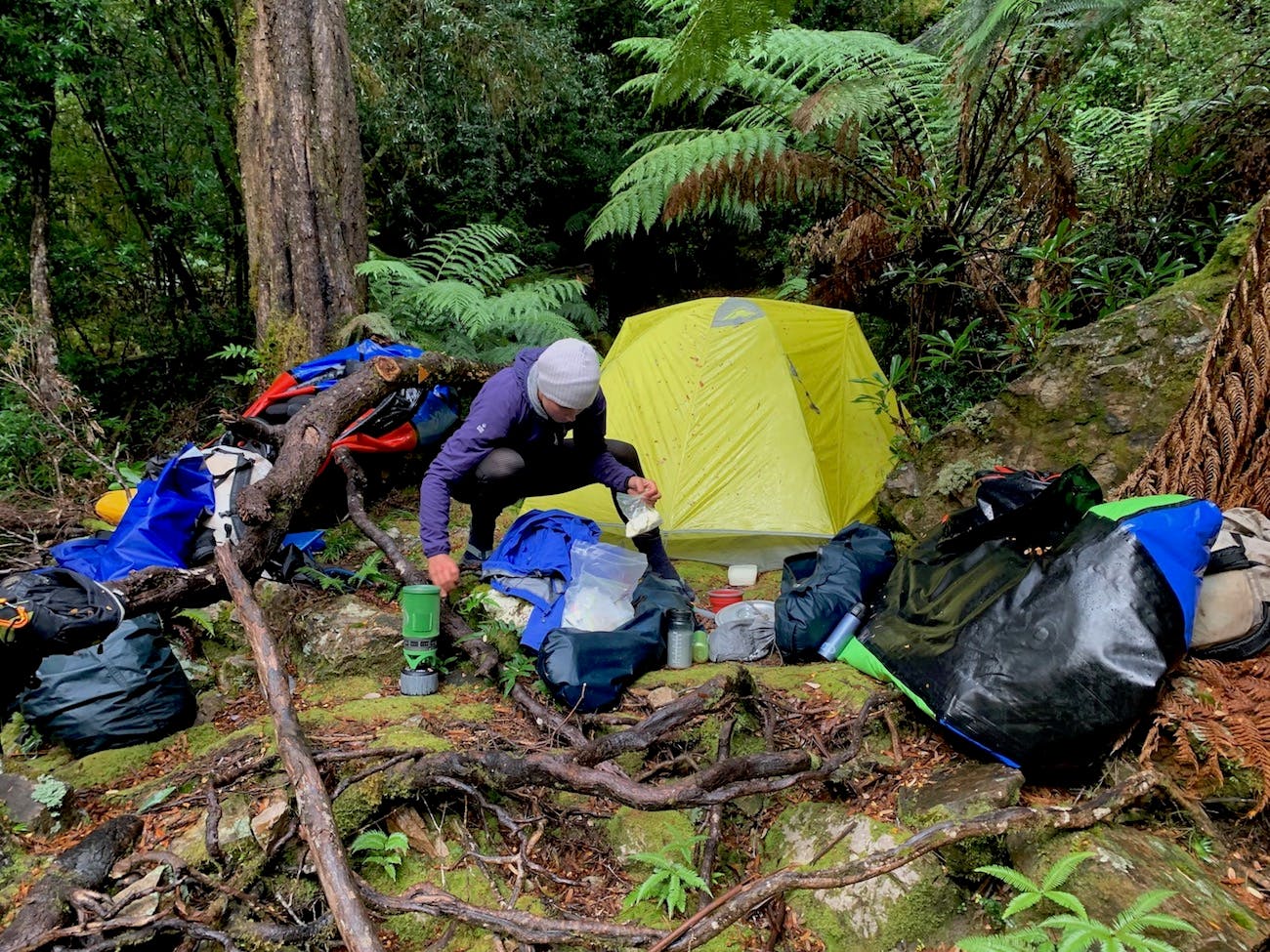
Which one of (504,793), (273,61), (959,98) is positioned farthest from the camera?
(273,61)

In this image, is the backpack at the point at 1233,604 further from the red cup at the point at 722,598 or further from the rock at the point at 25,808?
the rock at the point at 25,808

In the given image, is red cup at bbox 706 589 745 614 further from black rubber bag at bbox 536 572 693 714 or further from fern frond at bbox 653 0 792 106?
fern frond at bbox 653 0 792 106

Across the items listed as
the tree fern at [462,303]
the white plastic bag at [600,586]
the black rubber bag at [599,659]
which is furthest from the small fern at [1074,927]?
the tree fern at [462,303]

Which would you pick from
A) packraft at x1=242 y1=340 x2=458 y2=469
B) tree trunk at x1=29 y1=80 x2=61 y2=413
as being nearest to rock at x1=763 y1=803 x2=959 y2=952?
packraft at x1=242 y1=340 x2=458 y2=469

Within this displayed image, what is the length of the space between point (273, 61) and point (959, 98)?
169 inches

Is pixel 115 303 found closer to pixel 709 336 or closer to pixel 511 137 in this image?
pixel 511 137

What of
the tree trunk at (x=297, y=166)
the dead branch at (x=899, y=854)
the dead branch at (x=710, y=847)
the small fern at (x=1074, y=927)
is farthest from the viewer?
the tree trunk at (x=297, y=166)

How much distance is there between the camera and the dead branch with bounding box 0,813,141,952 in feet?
5.00

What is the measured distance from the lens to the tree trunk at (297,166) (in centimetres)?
462

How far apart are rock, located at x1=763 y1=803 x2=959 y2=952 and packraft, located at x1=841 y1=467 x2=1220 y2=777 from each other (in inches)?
14.9

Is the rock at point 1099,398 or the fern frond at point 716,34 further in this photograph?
the rock at point 1099,398

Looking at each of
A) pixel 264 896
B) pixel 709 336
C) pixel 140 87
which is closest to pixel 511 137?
pixel 140 87

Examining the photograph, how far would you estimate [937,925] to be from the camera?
161cm

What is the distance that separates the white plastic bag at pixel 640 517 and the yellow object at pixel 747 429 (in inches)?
20.3
